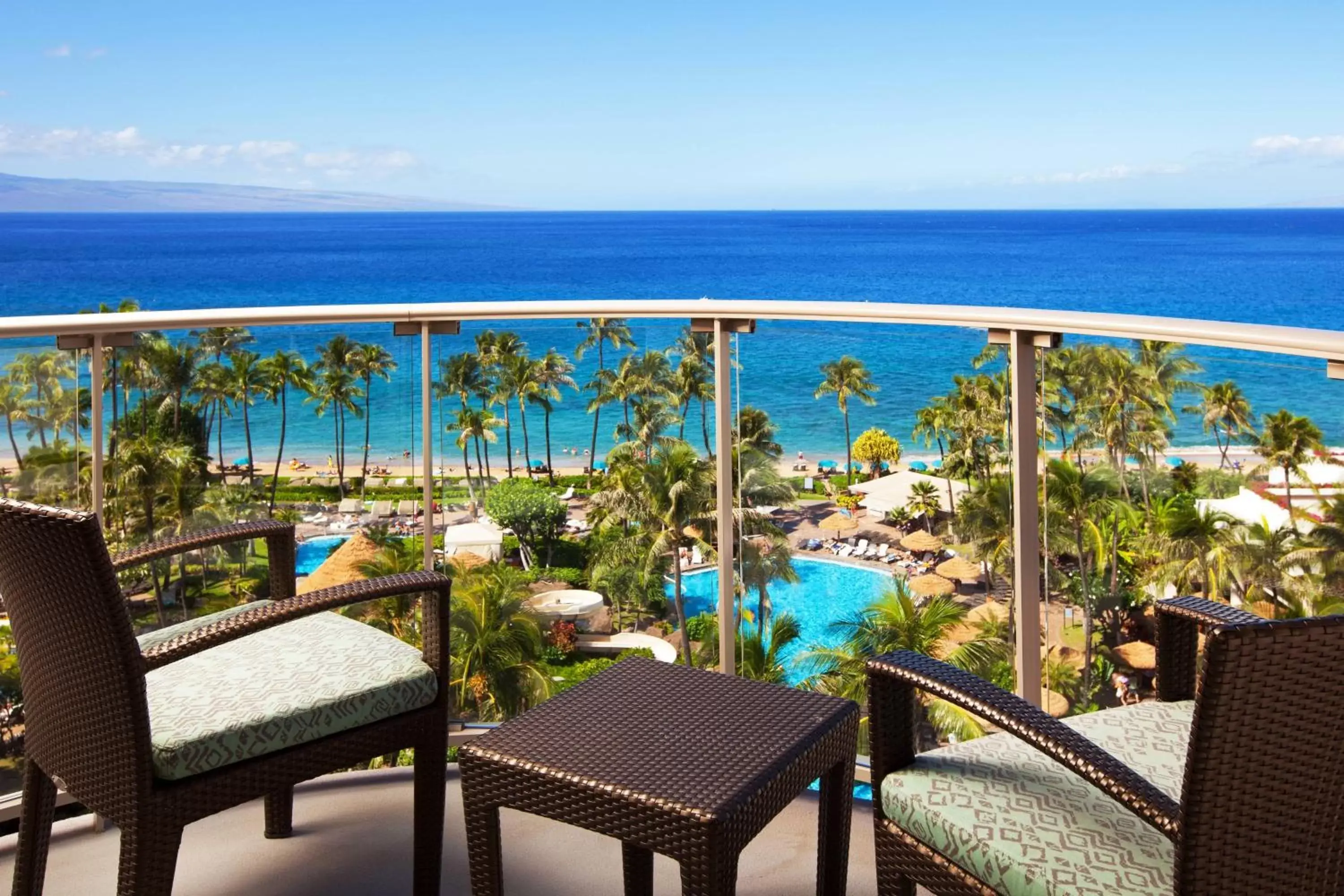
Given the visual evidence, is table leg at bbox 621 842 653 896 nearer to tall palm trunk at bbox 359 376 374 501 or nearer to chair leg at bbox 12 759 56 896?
chair leg at bbox 12 759 56 896

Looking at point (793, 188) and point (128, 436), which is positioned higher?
point (793, 188)

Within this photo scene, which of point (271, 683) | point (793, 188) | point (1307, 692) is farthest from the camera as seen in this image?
point (793, 188)

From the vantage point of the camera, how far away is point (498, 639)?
119 inches

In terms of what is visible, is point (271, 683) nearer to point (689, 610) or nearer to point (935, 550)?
point (689, 610)

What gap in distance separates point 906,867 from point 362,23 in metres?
50.5

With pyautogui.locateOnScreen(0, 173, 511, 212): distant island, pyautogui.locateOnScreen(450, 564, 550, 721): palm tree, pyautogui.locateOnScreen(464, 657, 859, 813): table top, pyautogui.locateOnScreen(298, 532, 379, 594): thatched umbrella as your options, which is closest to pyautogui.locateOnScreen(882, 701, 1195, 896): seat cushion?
pyautogui.locateOnScreen(464, 657, 859, 813): table top

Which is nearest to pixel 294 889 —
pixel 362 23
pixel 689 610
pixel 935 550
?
pixel 689 610

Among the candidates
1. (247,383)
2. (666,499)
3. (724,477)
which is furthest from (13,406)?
(724,477)

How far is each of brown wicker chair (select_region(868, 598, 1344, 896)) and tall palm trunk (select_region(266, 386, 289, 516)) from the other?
5.66 feet

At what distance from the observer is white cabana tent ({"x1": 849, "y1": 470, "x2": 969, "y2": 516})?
8.94 ft

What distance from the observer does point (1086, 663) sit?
8.43ft

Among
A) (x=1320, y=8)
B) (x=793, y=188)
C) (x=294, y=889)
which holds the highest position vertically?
(x=1320, y=8)

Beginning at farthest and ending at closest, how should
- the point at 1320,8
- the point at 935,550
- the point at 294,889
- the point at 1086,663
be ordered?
the point at 1320,8 < the point at 935,550 < the point at 1086,663 < the point at 294,889

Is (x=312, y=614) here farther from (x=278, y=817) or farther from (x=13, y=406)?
(x=13, y=406)
